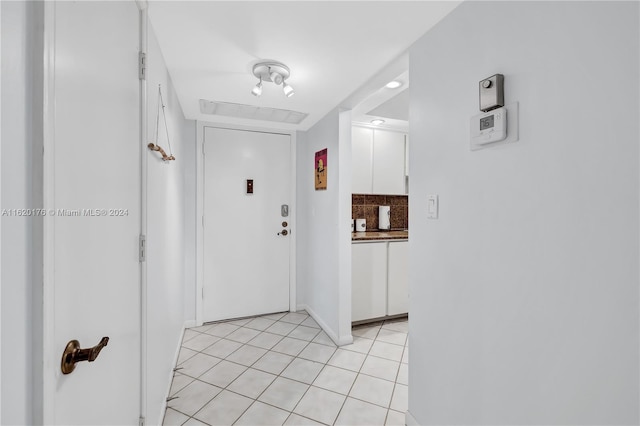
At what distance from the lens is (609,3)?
83 centimetres

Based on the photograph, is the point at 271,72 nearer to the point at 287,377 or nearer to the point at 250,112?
the point at 250,112

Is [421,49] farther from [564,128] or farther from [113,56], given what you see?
[113,56]

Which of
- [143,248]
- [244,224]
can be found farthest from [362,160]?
[143,248]

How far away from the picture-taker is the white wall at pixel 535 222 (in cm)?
82

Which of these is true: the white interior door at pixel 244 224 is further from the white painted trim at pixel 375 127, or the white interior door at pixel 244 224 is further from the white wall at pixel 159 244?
the white wall at pixel 159 244

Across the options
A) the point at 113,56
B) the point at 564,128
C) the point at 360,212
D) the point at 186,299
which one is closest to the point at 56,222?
the point at 113,56

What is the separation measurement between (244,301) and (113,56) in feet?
9.20

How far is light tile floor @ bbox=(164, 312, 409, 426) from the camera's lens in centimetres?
179

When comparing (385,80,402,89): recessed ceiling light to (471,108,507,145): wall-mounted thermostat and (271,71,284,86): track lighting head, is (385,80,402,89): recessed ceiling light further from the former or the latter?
(471,108,507,145): wall-mounted thermostat

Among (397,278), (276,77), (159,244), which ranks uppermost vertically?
(276,77)

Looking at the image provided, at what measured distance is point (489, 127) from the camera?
118 centimetres

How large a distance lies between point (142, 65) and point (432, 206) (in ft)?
4.99

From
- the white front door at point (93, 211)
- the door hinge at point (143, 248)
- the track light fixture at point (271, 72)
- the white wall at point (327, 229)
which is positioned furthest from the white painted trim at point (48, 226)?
the white wall at point (327, 229)

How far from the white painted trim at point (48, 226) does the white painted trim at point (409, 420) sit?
167 centimetres
